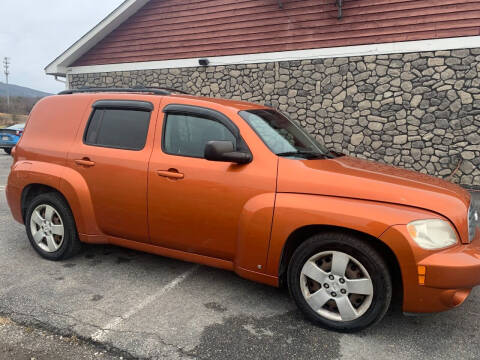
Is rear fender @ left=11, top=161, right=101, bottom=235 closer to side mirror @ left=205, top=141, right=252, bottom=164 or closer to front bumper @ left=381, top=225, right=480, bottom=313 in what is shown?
side mirror @ left=205, top=141, right=252, bottom=164

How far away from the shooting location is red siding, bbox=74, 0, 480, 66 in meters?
8.20

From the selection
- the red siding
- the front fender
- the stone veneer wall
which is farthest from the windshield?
the red siding

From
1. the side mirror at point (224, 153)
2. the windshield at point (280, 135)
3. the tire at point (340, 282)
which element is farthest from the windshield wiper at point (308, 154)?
the tire at point (340, 282)

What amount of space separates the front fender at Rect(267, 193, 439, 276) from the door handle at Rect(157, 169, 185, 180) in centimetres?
91

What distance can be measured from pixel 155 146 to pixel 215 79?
8.09 m

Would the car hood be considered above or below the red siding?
below

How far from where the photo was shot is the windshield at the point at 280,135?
3137 mm

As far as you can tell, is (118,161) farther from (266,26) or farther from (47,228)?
(266,26)

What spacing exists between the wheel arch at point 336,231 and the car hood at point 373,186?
0.84ft

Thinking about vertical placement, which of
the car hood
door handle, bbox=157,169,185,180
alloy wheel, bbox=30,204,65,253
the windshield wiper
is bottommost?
alloy wheel, bbox=30,204,65,253

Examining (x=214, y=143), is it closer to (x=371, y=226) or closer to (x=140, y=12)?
(x=371, y=226)

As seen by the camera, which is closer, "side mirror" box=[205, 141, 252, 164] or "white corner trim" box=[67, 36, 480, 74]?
"side mirror" box=[205, 141, 252, 164]

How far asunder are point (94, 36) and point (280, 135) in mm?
11194

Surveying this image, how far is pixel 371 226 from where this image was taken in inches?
98.1
